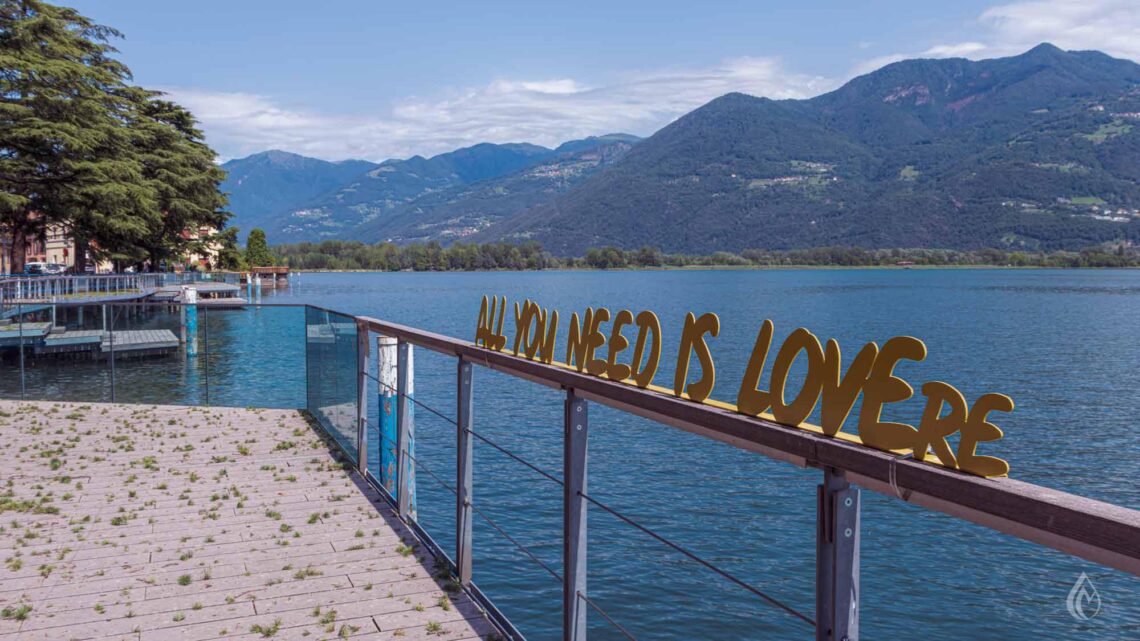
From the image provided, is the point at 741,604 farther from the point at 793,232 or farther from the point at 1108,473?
→ the point at 793,232

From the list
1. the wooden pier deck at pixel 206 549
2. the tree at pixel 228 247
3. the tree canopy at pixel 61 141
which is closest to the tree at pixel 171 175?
the tree canopy at pixel 61 141

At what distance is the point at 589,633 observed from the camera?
31.7ft

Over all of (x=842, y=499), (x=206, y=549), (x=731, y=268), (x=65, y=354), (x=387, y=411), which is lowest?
(x=206, y=549)

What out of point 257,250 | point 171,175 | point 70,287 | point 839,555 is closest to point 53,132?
point 70,287

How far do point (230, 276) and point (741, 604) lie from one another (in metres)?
54.2

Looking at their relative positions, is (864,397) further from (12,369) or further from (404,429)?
(12,369)

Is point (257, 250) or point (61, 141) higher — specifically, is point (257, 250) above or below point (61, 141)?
below

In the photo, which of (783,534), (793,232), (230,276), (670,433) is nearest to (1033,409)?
(670,433)

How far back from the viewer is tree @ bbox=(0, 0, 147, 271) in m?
29.5

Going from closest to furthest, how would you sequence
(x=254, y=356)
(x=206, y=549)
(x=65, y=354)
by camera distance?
(x=206, y=549) < (x=65, y=354) < (x=254, y=356)

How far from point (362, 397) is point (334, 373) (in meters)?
1.45

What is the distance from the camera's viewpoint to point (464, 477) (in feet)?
16.5

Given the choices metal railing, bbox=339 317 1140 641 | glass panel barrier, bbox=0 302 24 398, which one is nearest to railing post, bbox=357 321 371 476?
Result: metal railing, bbox=339 317 1140 641

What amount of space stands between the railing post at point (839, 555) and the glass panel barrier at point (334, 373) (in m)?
6.00
